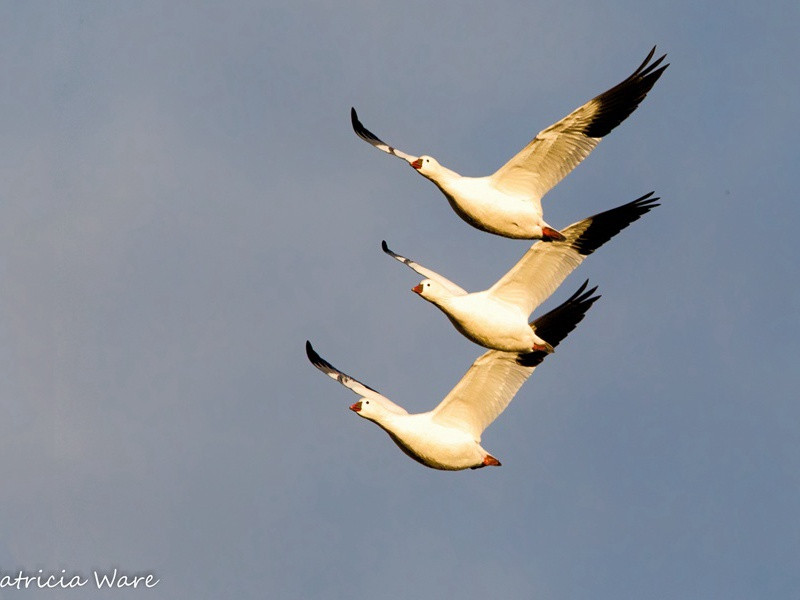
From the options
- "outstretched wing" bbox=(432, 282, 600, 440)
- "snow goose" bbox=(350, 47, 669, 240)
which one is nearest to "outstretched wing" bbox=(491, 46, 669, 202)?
"snow goose" bbox=(350, 47, 669, 240)

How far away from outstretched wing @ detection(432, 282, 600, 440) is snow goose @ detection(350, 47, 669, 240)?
4.03ft

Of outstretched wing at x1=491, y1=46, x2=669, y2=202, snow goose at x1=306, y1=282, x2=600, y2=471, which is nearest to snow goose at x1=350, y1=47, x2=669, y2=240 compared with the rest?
outstretched wing at x1=491, y1=46, x2=669, y2=202

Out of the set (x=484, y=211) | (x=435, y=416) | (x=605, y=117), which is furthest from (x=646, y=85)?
(x=435, y=416)

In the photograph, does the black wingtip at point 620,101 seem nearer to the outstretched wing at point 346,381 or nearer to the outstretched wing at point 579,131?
the outstretched wing at point 579,131

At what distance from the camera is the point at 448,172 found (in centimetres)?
3538

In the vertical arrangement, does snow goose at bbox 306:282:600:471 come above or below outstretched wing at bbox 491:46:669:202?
→ below

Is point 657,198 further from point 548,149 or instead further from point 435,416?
point 435,416

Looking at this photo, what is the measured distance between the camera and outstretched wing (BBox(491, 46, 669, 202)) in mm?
34438

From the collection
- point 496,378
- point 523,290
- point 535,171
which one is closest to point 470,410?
point 496,378

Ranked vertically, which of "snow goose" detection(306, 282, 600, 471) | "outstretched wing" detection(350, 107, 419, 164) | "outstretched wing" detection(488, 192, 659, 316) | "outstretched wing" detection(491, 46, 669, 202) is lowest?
"snow goose" detection(306, 282, 600, 471)

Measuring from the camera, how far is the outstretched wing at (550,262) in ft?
116

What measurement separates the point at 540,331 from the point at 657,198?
104 inches

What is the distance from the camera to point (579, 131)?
34531 millimetres

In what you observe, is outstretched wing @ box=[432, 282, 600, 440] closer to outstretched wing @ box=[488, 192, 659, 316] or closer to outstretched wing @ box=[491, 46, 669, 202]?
outstretched wing @ box=[488, 192, 659, 316]
